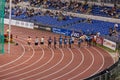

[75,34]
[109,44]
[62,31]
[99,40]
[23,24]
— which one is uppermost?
[109,44]

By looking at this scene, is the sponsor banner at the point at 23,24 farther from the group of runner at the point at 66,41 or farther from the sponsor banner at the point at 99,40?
the sponsor banner at the point at 99,40

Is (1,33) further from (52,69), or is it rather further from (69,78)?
(69,78)

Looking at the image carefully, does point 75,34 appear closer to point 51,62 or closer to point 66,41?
point 66,41

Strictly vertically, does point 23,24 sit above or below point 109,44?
below

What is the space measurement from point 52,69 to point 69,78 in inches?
96.1

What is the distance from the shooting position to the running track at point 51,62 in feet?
82.0

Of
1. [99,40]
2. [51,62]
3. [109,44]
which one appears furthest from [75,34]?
[51,62]

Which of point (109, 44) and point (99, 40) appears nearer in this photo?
point (109, 44)

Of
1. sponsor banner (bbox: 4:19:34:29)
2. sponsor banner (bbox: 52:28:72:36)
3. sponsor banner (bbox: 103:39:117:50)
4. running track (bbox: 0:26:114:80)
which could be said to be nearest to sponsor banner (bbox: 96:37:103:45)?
sponsor banner (bbox: 103:39:117:50)

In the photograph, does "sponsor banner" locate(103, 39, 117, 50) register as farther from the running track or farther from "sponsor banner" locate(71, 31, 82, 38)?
"sponsor banner" locate(71, 31, 82, 38)

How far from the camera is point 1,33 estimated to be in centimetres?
2953

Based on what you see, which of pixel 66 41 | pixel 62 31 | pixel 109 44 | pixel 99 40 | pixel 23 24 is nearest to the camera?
pixel 109 44

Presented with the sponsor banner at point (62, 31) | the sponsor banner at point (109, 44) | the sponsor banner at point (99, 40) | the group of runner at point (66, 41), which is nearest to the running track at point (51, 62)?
the group of runner at point (66, 41)

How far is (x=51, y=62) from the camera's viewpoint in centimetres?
2861
